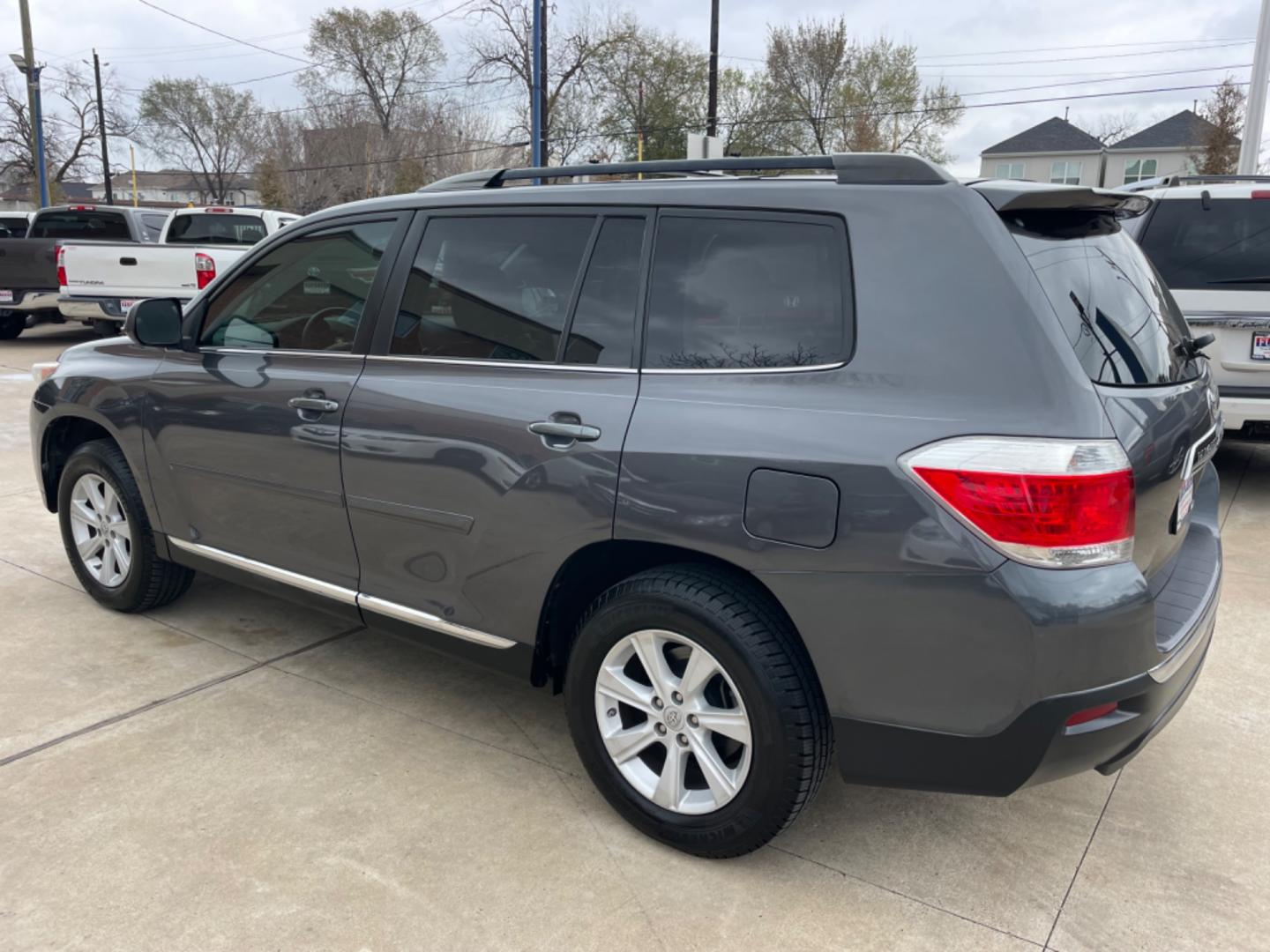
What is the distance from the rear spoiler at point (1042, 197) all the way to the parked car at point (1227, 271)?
3762mm

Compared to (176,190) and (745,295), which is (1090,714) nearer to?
(745,295)

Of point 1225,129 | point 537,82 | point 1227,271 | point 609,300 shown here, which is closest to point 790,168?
point 609,300

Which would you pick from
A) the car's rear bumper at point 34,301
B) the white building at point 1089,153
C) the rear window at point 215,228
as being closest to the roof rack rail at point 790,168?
the rear window at point 215,228

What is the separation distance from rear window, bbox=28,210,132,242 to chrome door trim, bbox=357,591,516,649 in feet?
40.2

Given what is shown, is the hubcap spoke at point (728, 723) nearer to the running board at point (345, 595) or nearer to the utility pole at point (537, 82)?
the running board at point (345, 595)

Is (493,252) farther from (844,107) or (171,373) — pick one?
(844,107)

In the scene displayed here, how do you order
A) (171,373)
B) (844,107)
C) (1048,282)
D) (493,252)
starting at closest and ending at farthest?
(1048,282), (493,252), (171,373), (844,107)

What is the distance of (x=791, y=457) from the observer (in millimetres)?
2252

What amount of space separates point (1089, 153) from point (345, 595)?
70.2 m

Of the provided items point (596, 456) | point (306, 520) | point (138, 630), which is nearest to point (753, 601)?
point (596, 456)

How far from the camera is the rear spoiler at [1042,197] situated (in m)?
2.27

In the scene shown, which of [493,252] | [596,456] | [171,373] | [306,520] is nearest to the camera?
[596,456]

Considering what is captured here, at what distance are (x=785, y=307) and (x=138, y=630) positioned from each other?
3205mm

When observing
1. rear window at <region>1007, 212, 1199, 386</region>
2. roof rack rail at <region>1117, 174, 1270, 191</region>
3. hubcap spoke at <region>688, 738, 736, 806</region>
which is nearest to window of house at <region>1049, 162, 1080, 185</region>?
roof rack rail at <region>1117, 174, 1270, 191</region>
